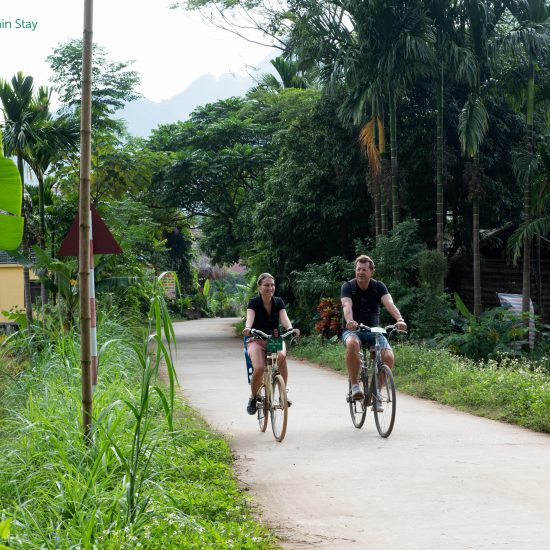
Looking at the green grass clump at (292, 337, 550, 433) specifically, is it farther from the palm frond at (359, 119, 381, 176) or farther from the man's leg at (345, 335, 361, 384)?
the palm frond at (359, 119, 381, 176)

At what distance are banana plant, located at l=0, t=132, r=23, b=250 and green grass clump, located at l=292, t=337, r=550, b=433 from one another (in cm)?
620

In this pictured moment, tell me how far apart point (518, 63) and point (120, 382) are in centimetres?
1624

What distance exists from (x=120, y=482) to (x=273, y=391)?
3.99 metres

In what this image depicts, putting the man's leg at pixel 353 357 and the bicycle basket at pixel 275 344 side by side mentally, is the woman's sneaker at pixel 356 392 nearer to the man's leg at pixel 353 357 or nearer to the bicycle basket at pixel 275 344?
the man's leg at pixel 353 357

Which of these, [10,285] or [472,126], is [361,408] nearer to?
[472,126]

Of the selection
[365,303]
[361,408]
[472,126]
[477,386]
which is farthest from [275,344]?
[472,126]

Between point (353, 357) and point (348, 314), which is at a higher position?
point (348, 314)

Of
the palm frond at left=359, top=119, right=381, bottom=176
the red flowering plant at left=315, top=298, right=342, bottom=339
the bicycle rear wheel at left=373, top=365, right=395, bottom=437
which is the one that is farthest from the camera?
the red flowering plant at left=315, top=298, right=342, bottom=339

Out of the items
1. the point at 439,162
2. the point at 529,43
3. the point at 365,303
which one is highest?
the point at 529,43

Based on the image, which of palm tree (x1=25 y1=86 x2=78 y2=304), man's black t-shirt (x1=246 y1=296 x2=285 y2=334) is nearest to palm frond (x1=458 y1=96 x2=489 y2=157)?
palm tree (x1=25 y1=86 x2=78 y2=304)

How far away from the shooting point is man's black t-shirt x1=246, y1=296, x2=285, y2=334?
968cm

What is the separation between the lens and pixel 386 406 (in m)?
9.02

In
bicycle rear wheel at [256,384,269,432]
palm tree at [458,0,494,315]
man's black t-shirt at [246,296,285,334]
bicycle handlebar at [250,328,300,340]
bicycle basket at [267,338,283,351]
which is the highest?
palm tree at [458,0,494,315]

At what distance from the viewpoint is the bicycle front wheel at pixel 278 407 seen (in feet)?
29.2
